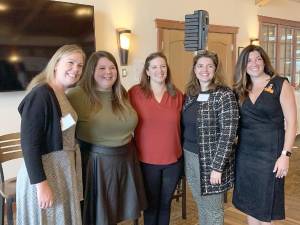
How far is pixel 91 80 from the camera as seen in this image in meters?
1.99

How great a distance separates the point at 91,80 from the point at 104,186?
63 cm

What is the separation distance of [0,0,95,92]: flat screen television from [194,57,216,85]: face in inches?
71.4

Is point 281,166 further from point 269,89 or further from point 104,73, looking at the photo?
point 104,73

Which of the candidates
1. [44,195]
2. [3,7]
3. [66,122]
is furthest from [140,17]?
[44,195]

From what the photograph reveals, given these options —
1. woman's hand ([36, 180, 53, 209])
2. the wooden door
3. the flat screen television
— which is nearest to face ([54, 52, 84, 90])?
woman's hand ([36, 180, 53, 209])

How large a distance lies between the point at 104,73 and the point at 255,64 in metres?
0.90

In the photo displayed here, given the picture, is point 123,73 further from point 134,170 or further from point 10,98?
point 134,170

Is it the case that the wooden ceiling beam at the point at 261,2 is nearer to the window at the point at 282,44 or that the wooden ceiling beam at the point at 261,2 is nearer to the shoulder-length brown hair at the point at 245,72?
the window at the point at 282,44

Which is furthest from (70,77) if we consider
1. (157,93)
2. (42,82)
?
(157,93)

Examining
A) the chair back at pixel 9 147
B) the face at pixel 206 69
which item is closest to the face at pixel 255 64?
the face at pixel 206 69

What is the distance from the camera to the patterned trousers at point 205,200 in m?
2.12

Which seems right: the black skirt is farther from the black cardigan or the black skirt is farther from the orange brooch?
the orange brooch

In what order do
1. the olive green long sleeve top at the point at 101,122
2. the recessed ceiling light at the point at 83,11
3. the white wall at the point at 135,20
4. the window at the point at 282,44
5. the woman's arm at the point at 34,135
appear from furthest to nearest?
the window at the point at 282,44 < the recessed ceiling light at the point at 83,11 < the white wall at the point at 135,20 < the olive green long sleeve top at the point at 101,122 < the woman's arm at the point at 34,135

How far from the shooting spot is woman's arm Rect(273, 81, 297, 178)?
1956mm
